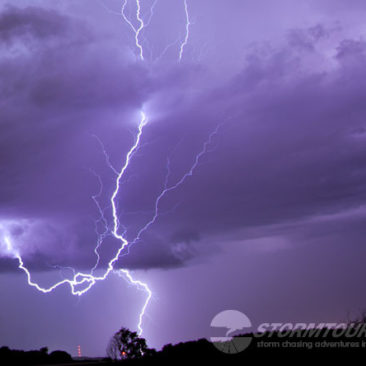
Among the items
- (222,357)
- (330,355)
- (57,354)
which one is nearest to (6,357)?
(57,354)

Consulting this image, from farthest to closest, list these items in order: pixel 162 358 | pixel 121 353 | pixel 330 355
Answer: pixel 121 353 < pixel 162 358 < pixel 330 355

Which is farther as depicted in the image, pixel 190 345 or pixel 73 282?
pixel 73 282

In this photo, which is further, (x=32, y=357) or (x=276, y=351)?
(x=32, y=357)

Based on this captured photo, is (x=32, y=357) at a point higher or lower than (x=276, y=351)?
higher

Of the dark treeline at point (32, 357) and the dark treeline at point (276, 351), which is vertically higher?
the dark treeline at point (32, 357)

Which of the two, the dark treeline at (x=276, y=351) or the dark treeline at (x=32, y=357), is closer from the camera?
the dark treeline at (x=276, y=351)

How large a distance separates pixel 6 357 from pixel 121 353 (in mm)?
9738

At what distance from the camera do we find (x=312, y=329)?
2002 cm

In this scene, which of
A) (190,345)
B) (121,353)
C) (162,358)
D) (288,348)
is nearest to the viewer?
(288,348)

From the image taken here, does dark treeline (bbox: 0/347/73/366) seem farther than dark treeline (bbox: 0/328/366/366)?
Yes

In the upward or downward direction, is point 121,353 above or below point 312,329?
above

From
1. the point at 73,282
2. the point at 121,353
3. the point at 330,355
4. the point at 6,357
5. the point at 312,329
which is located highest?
the point at 73,282

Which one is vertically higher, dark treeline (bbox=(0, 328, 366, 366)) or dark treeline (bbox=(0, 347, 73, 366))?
dark treeline (bbox=(0, 347, 73, 366))

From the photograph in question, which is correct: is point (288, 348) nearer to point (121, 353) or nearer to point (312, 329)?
point (312, 329)
